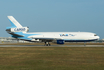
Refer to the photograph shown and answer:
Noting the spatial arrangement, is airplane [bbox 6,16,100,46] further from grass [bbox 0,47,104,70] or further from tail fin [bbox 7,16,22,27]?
grass [bbox 0,47,104,70]

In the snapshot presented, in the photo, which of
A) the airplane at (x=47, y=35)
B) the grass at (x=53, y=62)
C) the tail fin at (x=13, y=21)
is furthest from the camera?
the tail fin at (x=13, y=21)

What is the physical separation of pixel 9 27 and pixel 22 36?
5.72 metres

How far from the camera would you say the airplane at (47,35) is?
53.1 metres

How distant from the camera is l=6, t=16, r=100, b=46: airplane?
53.1m

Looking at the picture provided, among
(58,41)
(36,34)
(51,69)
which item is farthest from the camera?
(36,34)

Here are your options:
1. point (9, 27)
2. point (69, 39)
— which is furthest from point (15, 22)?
point (69, 39)

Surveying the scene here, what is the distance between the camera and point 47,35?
54781mm

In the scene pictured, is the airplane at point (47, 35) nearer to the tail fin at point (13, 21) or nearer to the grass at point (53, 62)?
the tail fin at point (13, 21)

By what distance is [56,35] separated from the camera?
54.1m

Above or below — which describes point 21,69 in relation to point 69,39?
below

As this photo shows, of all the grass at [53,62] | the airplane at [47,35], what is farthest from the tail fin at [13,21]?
the grass at [53,62]

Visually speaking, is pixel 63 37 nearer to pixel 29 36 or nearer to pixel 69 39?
pixel 69 39

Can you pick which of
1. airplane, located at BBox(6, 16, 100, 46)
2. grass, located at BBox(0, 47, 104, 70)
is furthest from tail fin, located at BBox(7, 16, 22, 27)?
grass, located at BBox(0, 47, 104, 70)

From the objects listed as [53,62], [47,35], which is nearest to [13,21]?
[47,35]
